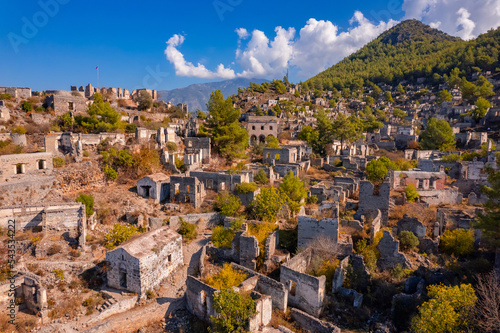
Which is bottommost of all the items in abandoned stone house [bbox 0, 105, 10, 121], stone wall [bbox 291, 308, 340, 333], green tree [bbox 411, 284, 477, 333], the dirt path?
the dirt path

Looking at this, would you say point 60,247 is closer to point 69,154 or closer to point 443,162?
point 69,154

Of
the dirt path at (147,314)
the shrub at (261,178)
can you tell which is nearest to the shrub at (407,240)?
the dirt path at (147,314)

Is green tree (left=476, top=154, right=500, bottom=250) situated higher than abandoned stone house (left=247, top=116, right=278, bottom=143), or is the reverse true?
abandoned stone house (left=247, top=116, right=278, bottom=143)

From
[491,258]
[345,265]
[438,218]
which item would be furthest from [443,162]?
[345,265]

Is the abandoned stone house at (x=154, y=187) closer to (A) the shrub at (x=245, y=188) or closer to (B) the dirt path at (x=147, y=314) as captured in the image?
(A) the shrub at (x=245, y=188)

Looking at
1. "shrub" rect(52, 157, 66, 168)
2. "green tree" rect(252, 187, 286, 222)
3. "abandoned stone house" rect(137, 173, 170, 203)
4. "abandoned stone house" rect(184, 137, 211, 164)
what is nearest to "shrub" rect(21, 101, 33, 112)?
"shrub" rect(52, 157, 66, 168)

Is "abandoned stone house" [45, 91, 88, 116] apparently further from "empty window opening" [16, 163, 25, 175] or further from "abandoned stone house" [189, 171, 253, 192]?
"abandoned stone house" [189, 171, 253, 192]

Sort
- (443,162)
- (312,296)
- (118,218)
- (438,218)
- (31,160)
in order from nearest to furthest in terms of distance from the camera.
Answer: (312,296) < (438,218) < (118,218) < (31,160) < (443,162)
